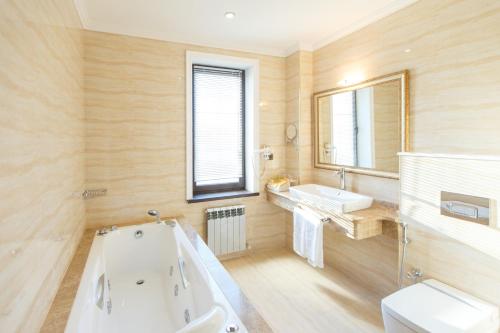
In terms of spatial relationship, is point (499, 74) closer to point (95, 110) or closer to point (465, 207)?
point (465, 207)

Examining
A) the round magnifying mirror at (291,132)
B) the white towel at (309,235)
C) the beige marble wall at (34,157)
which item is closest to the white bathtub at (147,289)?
the beige marble wall at (34,157)

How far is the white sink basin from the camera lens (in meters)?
2.29

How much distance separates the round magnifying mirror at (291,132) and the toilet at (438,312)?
6.50 feet

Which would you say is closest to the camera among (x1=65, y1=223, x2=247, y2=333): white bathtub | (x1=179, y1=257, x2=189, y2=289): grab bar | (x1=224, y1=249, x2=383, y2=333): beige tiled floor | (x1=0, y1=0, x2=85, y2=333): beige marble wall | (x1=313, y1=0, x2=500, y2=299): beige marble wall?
(x1=0, y1=0, x2=85, y2=333): beige marble wall

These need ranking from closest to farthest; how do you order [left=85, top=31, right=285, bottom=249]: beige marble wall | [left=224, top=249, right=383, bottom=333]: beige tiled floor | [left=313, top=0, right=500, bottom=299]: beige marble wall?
[left=313, top=0, right=500, bottom=299]: beige marble wall
[left=224, top=249, right=383, bottom=333]: beige tiled floor
[left=85, top=31, right=285, bottom=249]: beige marble wall

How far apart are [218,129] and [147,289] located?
1.85m

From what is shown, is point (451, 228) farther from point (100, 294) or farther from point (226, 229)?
point (100, 294)

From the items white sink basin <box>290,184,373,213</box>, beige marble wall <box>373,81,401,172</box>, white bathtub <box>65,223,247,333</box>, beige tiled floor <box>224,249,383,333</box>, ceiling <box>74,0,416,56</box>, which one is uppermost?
ceiling <box>74,0,416,56</box>

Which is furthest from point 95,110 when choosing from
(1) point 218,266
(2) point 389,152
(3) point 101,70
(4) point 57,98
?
(2) point 389,152

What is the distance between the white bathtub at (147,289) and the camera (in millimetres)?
1389

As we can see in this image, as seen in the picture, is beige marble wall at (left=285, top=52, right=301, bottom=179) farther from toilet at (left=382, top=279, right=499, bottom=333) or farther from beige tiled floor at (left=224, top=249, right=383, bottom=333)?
toilet at (left=382, top=279, right=499, bottom=333)

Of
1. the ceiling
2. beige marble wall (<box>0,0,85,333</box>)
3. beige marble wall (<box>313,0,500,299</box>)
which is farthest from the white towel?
beige marble wall (<box>0,0,85,333</box>)

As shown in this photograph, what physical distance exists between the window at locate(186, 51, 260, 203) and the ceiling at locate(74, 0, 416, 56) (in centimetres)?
32

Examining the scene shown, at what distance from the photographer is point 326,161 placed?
9.95 ft
